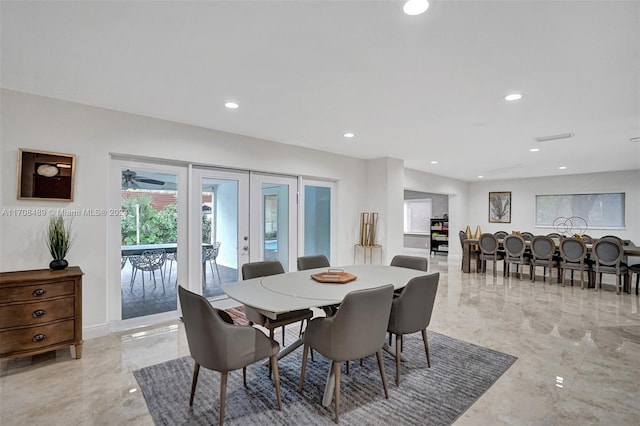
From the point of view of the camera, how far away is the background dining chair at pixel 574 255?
19.5 ft

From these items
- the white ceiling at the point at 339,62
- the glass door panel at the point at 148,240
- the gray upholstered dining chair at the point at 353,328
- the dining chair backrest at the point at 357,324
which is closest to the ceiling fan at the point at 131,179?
the glass door panel at the point at 148,240

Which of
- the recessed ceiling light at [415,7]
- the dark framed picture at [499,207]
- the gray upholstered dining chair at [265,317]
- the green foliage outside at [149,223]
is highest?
the recessed ceiling light at [415,7]

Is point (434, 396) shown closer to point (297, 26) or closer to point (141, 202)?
point (297, 26)

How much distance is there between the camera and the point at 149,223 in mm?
3924

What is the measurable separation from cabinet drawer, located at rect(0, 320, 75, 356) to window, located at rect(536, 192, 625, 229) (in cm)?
1099

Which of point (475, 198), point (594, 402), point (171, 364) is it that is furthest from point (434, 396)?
point (475, 198)

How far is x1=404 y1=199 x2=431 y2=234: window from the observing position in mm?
11438

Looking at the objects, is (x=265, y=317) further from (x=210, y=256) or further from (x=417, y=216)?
(x=417, y=216)

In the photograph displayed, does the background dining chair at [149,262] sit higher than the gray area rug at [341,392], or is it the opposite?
the background dining chair at [149,262]

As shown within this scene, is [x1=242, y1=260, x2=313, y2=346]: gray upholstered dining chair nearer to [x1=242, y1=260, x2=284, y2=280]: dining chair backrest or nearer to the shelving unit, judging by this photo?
[x1=242, y1=260, x2=284, y2=280]: dining chair backrest

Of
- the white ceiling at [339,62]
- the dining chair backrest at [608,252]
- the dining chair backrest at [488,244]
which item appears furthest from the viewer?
the dining chair backrest at [488,244]

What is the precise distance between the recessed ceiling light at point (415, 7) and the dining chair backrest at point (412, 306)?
Result: 189cm

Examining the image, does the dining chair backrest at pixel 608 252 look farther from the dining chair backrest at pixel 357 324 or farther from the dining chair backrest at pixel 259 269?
→ the dining chair backrest at pixel 259 269

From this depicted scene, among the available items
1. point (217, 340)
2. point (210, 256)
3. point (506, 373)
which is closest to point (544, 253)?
point (506, 373)
